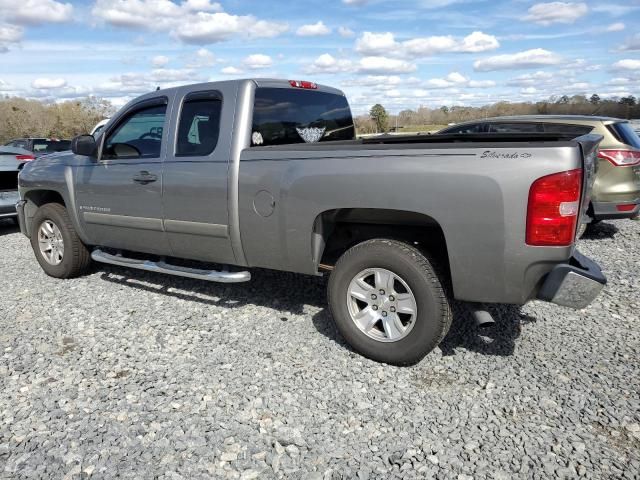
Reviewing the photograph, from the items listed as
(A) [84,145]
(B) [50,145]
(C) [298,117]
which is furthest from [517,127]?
(B) [50,145]

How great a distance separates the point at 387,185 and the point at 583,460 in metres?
1.82

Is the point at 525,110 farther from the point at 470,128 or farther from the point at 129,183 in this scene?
the point at 129,183

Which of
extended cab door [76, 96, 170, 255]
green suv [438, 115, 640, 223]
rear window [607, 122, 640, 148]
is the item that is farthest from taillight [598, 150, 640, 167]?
extended cab door [76, 96, 170, 255]

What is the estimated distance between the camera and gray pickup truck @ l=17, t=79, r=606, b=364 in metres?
2.97

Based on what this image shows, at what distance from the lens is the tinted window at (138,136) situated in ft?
15.2

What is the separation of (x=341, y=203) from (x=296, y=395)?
1.27 meters

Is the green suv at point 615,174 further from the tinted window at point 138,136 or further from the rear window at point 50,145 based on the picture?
the rear window at point 50,145

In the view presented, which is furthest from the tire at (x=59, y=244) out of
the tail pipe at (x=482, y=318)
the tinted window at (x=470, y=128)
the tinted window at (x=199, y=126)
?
the tinted window at (x=470, y=128)

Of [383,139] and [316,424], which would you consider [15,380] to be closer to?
[316,424]

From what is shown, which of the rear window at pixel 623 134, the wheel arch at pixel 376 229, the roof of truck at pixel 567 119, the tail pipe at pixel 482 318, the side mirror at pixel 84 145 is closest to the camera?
the tail pipe at pixel 482 318

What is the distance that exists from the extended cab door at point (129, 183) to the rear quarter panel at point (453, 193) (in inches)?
51.5

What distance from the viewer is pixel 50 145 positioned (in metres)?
15.7

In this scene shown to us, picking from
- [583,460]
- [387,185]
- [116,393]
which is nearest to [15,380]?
[116,393]

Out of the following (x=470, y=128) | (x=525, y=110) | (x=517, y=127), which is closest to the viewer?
(x=517, y=127)
